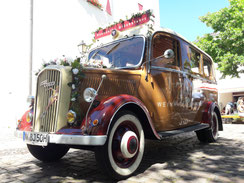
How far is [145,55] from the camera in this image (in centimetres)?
387

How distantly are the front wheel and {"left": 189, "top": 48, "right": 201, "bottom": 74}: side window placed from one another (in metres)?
2.79

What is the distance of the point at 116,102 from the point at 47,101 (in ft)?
3.54

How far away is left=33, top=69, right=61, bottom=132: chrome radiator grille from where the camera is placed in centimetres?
299

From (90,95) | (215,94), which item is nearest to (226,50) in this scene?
(215,94)

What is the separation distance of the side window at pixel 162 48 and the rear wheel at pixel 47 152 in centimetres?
236

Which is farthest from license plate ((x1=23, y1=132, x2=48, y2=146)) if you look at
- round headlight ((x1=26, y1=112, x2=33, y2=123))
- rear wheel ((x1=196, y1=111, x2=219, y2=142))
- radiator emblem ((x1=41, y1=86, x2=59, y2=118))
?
rear wheel ((x1=196, y1=111, x2=219, y2=142))

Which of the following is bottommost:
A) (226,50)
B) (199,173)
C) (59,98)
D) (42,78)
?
(199,173)

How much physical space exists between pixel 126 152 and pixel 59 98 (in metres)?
1.18

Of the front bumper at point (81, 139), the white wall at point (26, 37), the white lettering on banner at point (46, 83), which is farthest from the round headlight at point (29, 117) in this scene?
the white wall at point (26, 37)

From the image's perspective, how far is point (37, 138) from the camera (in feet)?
9.49

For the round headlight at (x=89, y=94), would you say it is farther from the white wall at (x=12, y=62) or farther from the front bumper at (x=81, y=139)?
the white wall at (x=12, y=62)

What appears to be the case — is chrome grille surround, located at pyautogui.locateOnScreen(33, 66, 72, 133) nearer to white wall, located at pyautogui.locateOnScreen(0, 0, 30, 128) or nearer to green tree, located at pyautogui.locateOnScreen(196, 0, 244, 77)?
white wall, located at pyautogui.locateOnScreen(0, 0, 30, 128)

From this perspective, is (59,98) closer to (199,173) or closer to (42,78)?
(42,78)

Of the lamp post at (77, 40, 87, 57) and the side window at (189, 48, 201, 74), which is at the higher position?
the lamp post at (77, 40, 87, 57)
